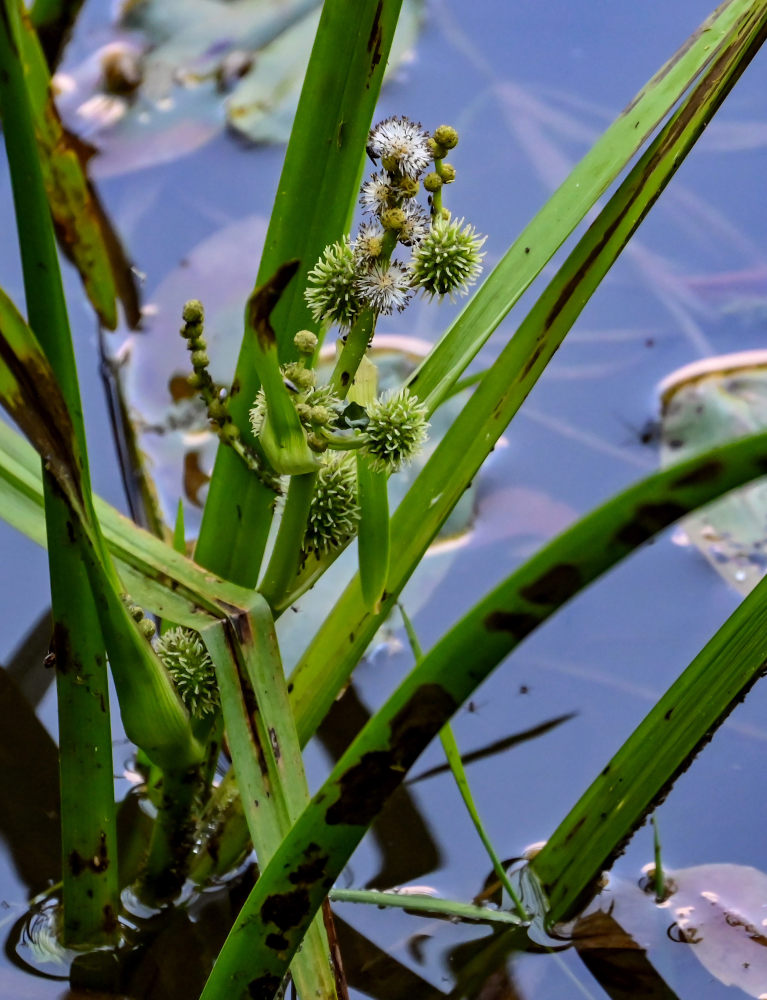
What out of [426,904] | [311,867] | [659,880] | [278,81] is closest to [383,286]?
[311,867]

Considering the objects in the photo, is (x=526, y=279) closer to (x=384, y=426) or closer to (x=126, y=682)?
(x=384, y=426)

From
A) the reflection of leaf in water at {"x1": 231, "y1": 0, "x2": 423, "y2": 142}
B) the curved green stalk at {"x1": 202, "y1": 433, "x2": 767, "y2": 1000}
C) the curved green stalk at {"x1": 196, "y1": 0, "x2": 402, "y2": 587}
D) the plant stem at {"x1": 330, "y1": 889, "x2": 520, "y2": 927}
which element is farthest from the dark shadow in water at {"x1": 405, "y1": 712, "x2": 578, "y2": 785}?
the reflection of leaf in water at {"x1": 231, "y1": 0, "x2": 423, "y2": 142}

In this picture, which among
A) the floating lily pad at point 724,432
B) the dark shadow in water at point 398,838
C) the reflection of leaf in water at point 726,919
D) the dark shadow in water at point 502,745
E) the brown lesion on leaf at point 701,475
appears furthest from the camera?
the floating lily pad at point 724,432

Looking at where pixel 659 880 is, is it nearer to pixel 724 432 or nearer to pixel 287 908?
pixel 287 908

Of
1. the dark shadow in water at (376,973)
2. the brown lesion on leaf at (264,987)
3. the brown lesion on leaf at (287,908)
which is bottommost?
the dark shadow in water at (376,973)

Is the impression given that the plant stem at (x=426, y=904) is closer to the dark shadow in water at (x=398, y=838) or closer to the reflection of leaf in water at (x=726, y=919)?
the dark shadow in water at (x=398, y=838)

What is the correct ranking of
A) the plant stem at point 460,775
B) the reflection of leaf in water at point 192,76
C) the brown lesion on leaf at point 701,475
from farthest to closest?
the reflection of leaf in water at point 192,76 → the plant stem at point 460,775 → the brown lesion on leaf at point 701,475

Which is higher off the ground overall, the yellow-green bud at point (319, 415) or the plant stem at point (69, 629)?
the yellow-green bud at point (319, 415)

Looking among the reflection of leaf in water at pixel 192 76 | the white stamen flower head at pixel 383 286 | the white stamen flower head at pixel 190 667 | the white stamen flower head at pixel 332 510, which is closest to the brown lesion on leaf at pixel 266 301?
the white stamen flower head at pixel 383 286
